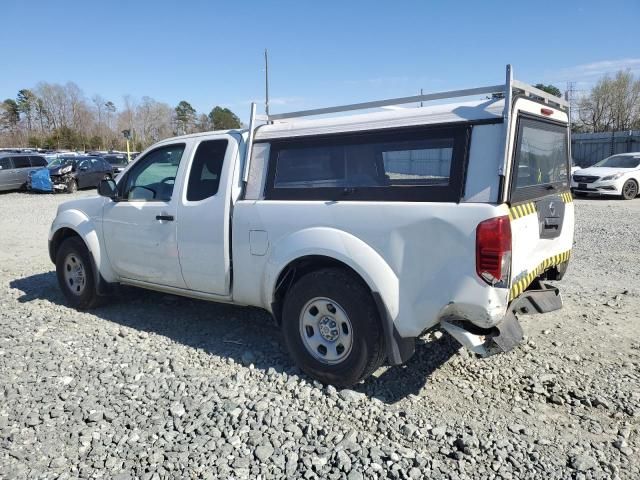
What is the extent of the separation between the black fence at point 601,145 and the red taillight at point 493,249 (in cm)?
3088

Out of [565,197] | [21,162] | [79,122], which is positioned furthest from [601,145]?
[79,122]

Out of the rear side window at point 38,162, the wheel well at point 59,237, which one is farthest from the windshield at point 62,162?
the wheel well at point 59,237

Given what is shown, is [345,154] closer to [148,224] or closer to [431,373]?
[431,373]

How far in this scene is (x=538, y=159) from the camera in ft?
12.9

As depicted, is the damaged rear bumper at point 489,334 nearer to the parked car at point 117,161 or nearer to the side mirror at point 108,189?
the side mirror at point 108,189

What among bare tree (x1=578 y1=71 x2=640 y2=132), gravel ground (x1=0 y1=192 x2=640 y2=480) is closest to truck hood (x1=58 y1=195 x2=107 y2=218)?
gravel ground (x1=0 y1=192 x2=640 y2=480)

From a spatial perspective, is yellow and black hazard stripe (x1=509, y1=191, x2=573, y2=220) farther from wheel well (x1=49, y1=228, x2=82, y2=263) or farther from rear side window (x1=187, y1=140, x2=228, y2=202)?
wheel well (x1=49, y1=228, x2=82, y2=263)

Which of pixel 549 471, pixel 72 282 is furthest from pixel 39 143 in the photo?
pixel 549 471

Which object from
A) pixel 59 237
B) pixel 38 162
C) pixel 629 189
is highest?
pixel 38 162

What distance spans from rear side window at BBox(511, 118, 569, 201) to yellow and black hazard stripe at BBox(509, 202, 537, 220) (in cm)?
5

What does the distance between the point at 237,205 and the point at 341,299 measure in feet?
4.22

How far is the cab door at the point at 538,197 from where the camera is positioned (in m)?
3.41

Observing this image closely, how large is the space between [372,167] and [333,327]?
1.23 meters

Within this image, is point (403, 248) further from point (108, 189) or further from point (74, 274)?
point (74, 274)
